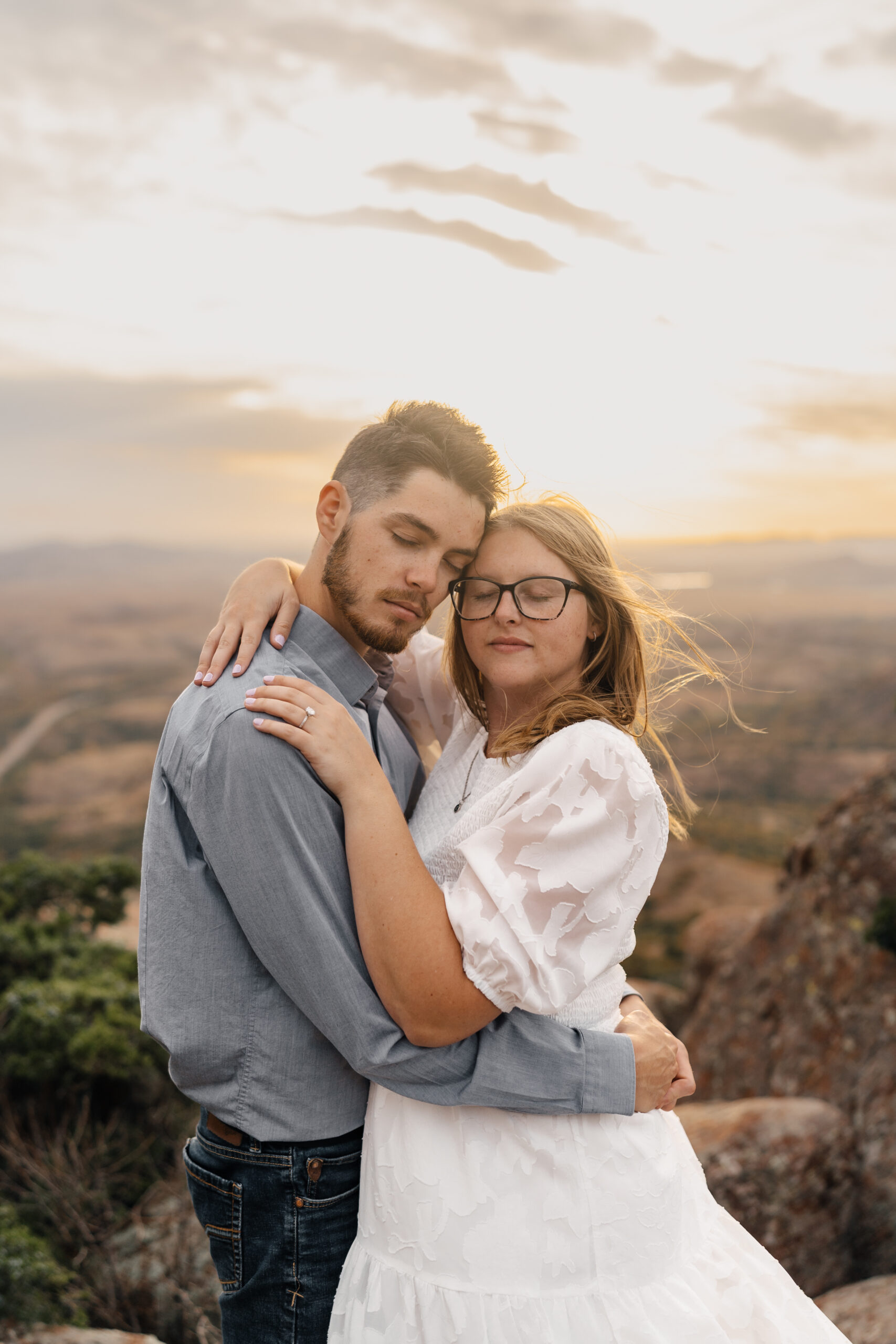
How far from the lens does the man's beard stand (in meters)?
2.27

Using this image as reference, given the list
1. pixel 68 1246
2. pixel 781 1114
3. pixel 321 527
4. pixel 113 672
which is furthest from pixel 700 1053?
pixel 113 672

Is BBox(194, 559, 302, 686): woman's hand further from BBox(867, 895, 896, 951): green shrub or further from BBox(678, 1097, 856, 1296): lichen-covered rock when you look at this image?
BBox(867, 895, 896, 951): green shrub

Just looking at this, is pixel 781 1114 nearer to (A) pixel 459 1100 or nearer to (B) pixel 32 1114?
(A) pixel 459 1100

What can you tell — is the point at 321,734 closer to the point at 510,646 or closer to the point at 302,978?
the point at 302,978

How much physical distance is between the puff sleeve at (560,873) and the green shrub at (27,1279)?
3.03 meters

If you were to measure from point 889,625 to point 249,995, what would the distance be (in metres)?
67.1

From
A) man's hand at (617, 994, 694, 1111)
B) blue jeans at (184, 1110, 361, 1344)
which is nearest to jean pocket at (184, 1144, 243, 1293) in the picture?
blue jeans at (184, 1110, 361, 1344)

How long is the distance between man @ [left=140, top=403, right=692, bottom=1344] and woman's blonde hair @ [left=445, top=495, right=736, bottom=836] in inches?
9.8

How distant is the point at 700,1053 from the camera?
6.08 meters

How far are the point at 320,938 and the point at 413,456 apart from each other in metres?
1.21

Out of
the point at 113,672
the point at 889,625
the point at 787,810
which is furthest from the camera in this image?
the point at 889,625

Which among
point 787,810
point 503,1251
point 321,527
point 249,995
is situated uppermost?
point 321,527

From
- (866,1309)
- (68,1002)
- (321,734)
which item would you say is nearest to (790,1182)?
(866,1309)

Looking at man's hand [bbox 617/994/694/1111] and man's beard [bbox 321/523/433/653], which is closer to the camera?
man's hand [bbox 617/994/694/1111]
